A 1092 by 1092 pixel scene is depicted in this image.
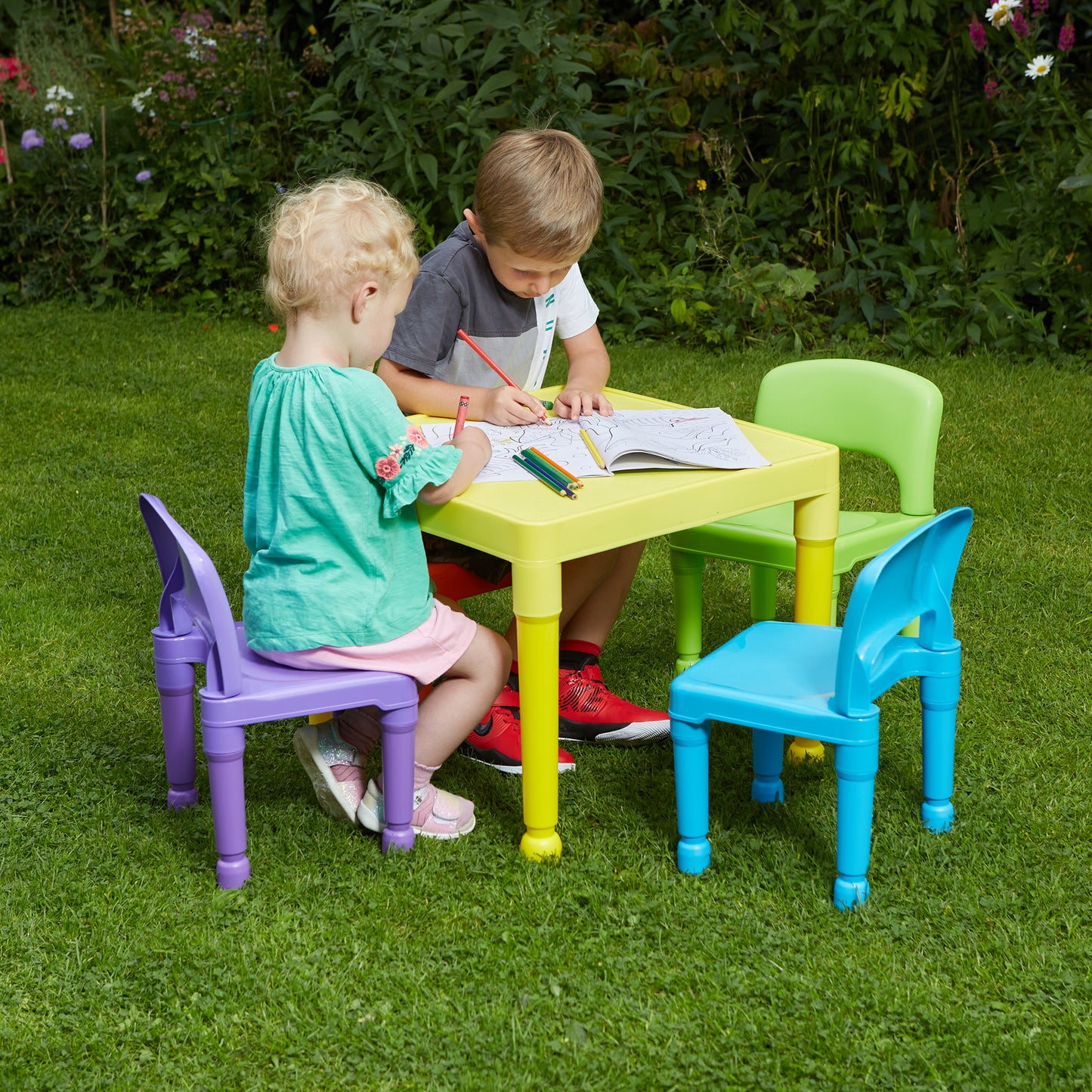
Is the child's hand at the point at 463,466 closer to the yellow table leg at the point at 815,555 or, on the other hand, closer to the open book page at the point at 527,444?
the open book page at the point at 527,444

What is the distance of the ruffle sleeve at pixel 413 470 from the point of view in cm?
227

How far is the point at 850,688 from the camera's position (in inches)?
84.7

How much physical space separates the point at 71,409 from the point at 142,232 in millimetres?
2398

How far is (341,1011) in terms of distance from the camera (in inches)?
82.6

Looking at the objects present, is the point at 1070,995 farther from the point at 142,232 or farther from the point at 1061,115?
the point at 142,232

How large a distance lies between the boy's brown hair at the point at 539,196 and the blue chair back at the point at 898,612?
94cm

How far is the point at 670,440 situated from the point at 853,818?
79 centimetres

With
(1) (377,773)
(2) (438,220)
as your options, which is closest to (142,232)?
(2) (438,220)

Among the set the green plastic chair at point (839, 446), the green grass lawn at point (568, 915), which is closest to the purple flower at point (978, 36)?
the green grass lawn at point (568, 915)

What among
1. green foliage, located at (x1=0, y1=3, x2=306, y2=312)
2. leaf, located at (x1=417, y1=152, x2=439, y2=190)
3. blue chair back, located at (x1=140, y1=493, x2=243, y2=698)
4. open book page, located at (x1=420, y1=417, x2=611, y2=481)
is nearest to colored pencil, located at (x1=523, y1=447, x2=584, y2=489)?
open book page, located at (x1=420, y1=417, x2=611, y2=481)

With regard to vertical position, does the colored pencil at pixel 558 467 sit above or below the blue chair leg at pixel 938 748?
above

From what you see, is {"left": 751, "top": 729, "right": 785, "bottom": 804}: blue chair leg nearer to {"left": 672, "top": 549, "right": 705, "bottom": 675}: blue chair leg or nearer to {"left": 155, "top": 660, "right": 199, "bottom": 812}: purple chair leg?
{"left": 672, "top": 549, "right": 705, "bottom": 675}: blue chair leg

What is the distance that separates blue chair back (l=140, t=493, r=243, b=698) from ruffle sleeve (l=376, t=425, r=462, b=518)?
329mm

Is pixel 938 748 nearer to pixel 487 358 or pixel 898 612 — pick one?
pixel 898 612
